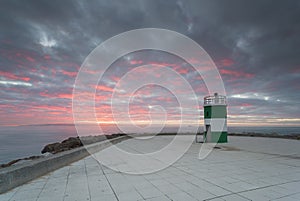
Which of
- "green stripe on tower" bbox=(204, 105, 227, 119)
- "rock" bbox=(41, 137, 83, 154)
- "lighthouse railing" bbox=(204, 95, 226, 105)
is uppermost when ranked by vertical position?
"lighthouse railing" bbox=(204, 95, 226, 105)

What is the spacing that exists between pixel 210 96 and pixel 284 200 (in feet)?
32.2

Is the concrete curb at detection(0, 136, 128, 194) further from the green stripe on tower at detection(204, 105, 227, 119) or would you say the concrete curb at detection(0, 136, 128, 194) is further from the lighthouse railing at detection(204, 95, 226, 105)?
the lighthouse railing at detection(204, 95, 226, 105)

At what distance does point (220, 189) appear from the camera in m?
3.78

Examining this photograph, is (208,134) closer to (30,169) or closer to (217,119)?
(217,119)

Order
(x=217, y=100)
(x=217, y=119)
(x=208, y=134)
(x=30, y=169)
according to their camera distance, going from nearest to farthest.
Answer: (x=30, y=169), (x=217, y=119), (x=217, y=100), (x=208, y=134)

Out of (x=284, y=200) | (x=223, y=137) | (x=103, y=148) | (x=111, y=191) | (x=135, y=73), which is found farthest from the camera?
(x=135, y=73)

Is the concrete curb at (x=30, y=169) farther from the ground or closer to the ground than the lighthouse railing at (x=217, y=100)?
closer to the ground

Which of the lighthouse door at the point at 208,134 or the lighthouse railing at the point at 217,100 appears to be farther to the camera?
the lighthouse door at the point at 208,134

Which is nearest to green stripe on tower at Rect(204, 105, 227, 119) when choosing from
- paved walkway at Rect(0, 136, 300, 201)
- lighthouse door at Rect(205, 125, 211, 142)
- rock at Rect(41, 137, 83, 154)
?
lighthouse door at Rect(205, 125, 211, 142)

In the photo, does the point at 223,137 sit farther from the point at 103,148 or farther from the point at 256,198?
the point at 256,198

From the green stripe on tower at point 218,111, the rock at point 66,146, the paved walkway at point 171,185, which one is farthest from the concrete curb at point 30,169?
the green stripe on tower at point 218,111

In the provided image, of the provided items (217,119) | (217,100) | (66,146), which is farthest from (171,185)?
(66,146)

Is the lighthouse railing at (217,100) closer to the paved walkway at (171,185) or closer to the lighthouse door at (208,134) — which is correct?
the lighthouse door at (208,134)

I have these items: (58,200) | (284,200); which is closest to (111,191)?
(58,200)
